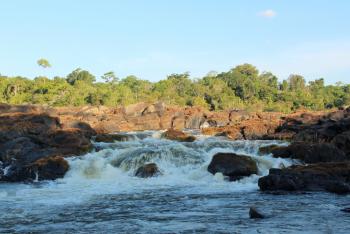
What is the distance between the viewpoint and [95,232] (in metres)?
12.8

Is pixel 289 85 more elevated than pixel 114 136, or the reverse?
pixel 289 85

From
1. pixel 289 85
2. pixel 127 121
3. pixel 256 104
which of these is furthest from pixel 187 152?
pixel 289 85

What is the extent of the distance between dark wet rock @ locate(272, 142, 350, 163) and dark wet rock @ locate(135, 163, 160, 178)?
7.12m

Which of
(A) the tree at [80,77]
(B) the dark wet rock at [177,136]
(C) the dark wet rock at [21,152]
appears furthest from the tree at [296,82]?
(C) the dark wet rock at [21,152]

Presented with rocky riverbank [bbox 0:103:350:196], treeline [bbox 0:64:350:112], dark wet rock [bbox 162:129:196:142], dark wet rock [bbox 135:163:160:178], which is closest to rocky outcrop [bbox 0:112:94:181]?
rocky riverbank [bbox 0:103:350:196]

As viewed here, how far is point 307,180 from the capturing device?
20.1 metres

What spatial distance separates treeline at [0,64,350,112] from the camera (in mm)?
97125

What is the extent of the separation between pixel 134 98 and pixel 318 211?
93332mm

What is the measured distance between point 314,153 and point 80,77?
103299 millimetres

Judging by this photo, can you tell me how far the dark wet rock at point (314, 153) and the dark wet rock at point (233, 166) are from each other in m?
3.45

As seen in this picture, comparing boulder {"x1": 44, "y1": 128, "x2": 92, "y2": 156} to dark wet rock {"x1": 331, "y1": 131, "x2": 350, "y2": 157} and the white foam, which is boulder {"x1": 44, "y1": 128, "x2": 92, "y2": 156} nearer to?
the white foam

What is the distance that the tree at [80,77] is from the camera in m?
124

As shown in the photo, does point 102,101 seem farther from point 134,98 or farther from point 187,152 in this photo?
point 187,152

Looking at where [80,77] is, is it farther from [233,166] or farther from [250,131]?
[233,166]
